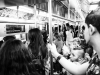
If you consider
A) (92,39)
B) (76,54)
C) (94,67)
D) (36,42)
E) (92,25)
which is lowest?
(76,54)

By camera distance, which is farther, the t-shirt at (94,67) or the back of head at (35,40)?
the back of head at (35,40)

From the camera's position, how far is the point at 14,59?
2.87ft

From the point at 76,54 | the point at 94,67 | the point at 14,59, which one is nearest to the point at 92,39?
the point at 94,67

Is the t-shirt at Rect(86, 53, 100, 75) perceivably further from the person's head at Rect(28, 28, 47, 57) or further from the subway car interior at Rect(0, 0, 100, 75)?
the person's head at Rect(28, 28, 47, 57)

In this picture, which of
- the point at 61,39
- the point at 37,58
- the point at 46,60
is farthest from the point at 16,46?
the point at 61,39

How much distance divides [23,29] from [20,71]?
1581 millimetres

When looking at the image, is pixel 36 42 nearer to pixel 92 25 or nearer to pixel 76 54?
pixel 76 54

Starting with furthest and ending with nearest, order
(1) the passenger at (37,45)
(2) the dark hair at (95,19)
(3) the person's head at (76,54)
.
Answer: (3) the person's head at (76,54)
(1) the passenger at (37,45)
(2) the dark hair at (95,19)

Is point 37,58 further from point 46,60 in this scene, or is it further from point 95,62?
point 95,62

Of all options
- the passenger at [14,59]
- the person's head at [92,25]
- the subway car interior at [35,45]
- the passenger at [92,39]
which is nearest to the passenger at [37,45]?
the subway car interior at [35,45]

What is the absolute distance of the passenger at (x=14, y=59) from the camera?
34.1 inches

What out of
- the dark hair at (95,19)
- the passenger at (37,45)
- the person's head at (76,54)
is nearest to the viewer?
the dark hair at (95,19)

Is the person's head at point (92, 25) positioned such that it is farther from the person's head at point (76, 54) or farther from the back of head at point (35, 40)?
the person's head at point (76, 54)

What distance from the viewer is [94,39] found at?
Result: 852mm
